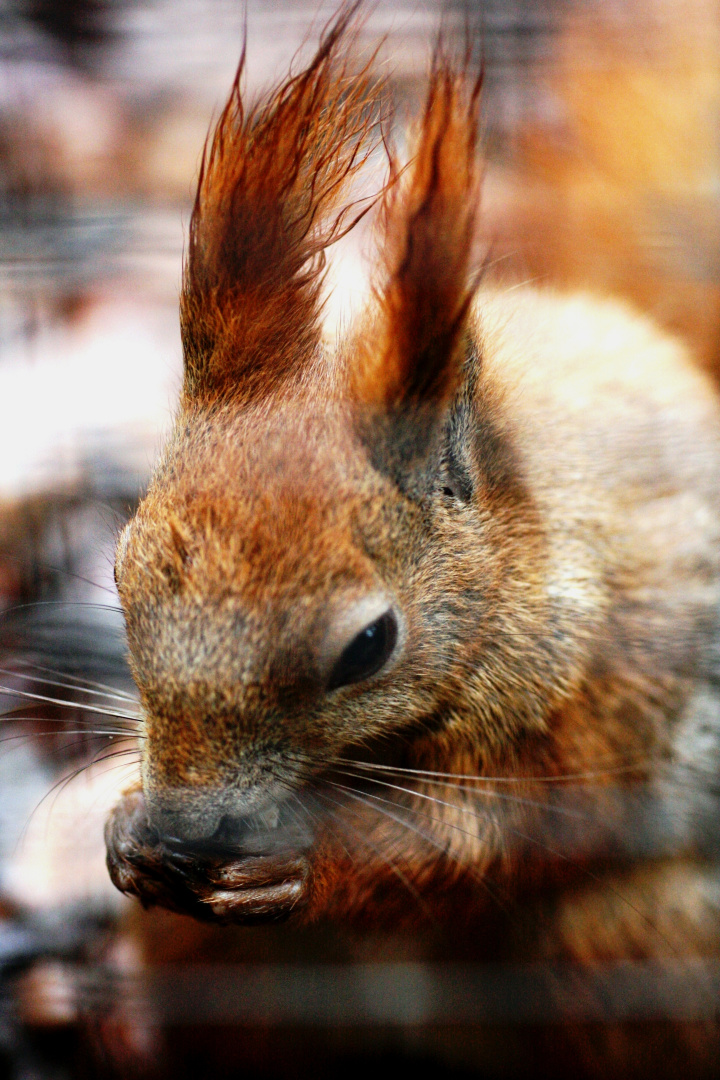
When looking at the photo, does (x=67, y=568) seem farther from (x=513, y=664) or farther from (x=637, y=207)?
(x=637, y=207)

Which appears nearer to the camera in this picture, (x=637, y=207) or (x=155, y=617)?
(x=155, y=617)

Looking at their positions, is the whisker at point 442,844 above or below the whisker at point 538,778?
below

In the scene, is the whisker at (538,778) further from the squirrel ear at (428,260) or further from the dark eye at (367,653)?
the squirrel ear at (428,260)

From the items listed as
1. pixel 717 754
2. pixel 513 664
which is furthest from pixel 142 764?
pixel 717 754

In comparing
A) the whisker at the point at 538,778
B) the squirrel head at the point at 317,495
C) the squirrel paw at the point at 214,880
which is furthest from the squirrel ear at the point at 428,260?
the squirrel paw at the point at 214,880

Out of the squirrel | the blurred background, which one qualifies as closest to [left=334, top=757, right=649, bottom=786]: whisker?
the squirrel

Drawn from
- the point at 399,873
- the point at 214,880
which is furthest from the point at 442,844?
the point at 214,880

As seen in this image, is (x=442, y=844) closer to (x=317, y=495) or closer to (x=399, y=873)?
(x=399, y=873)
